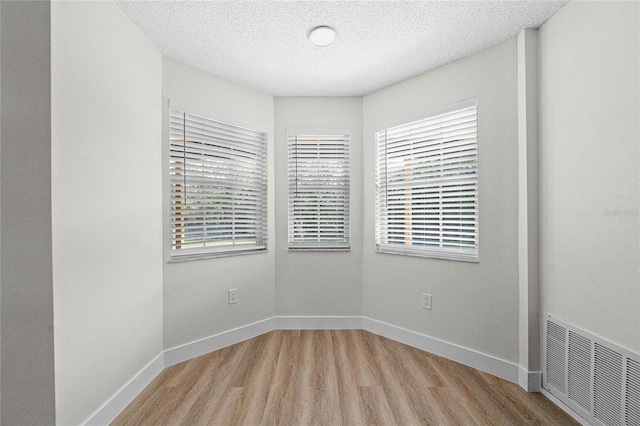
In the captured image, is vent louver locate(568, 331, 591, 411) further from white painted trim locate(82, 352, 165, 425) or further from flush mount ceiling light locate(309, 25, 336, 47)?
white painted trim locate(82, 352, 165, 425)

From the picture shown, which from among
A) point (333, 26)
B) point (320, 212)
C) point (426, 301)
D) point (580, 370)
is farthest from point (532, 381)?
point (333, 26)

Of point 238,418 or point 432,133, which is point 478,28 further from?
point 238,418

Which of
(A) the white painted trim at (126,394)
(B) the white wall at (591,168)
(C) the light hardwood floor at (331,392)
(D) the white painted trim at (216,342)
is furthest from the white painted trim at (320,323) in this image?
(B) the white wall at (591,168)

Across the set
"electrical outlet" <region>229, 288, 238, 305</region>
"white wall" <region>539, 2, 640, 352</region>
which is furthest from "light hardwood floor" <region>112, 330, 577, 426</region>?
"white wall" <region>539, 2, 640, 352</region>

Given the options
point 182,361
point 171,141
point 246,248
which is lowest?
point 182,361

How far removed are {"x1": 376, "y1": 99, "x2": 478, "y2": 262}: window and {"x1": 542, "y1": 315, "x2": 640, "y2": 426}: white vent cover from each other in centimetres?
76

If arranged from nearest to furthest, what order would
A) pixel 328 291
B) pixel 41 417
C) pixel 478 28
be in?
pixel 41 417, pixel 478 28, pixel 328 291

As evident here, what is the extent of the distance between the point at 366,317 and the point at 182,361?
1.75 meters

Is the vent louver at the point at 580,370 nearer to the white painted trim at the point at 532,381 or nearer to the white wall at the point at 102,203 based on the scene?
the white painted trim at the point at 532,381

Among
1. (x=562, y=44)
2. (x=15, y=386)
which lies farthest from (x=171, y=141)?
(x=562, y=44)

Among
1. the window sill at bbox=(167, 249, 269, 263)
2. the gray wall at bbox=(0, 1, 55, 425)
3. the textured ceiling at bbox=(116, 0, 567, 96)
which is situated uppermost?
the textured ceiling at bbox=(116, 0, 567, 96)

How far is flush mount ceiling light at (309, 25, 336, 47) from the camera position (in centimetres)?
212

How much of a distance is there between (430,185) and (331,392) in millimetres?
1810

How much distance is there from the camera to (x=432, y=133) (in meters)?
2.76
